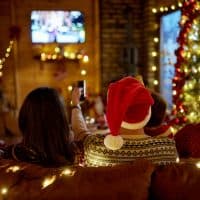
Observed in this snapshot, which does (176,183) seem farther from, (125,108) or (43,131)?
(43,131)

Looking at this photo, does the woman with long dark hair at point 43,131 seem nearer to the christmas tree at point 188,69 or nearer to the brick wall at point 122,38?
the christmas tree at point 188,69

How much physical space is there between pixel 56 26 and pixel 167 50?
1772mm

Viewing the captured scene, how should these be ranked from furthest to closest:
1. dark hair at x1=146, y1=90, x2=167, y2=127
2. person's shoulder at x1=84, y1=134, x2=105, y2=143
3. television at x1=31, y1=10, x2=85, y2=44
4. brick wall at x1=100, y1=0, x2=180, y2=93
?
brick wall at x1=100, y1=0, x2=180, y2=93 < television at x1=31, y1=10, x2=85, y2=44 < dark hair at x1=146, y1=90, x2=167, y2=127 < person's shoulder at x1=84, y1=134, x2=105, y2=143

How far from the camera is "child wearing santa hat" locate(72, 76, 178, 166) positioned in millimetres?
1548

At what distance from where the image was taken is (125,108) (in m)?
Result: 1.54

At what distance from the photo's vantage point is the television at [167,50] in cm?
543

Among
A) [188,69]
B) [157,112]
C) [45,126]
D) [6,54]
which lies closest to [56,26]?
[6,54]

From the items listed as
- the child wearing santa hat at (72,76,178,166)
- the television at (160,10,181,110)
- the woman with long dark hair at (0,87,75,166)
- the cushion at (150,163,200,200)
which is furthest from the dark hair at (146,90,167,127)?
the television at (160,10,181,110)

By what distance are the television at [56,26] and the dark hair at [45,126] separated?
4.16m

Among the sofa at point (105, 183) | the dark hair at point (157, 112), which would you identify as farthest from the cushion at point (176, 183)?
the dark hair at point (157, 112)

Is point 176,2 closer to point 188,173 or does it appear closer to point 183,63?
point 183,63

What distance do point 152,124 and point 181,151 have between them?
0.96 ft

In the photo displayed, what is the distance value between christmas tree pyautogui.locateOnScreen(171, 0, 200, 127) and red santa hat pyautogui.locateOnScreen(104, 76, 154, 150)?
261 centimetres

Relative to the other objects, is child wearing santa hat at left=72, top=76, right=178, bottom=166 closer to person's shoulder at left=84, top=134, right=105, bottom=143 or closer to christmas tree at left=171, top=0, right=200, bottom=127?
person's shoulder at left=84, top=134, right=105, bottom=143
